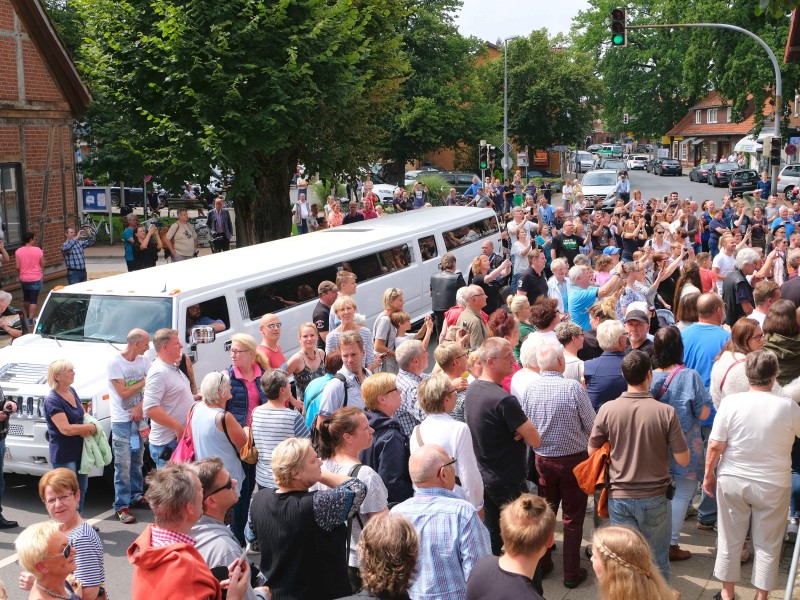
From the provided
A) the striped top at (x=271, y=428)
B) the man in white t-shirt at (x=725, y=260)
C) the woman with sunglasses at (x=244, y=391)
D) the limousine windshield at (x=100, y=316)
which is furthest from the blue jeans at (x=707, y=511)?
the man in white t-shirt at (x=725, y=260)

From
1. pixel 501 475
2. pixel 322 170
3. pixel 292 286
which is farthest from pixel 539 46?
pixel 501 475

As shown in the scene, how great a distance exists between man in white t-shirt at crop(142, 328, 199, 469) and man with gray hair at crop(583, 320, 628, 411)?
3.39 meters

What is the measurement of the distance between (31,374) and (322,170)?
1323 cm

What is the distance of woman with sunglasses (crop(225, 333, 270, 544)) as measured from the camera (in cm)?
717

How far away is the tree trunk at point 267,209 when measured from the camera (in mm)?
21513

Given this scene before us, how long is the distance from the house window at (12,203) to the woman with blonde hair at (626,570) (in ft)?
63.9

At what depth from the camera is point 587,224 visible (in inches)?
783

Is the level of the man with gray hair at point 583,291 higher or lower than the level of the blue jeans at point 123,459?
higher

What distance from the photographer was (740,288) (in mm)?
10867

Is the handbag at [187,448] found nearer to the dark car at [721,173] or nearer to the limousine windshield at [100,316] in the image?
the limousine windshield at [100,316]

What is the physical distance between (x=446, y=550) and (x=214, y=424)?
267 centimetres

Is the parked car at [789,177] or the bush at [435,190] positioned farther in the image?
the parked car at [789,177]

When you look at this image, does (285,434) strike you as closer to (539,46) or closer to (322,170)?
(322,170)

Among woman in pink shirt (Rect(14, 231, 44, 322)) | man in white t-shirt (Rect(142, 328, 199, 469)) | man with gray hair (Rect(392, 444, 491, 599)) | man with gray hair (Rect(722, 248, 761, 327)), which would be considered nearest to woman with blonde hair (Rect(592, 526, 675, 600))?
man with gray hair (Rect(392, 444, 491, 599))
